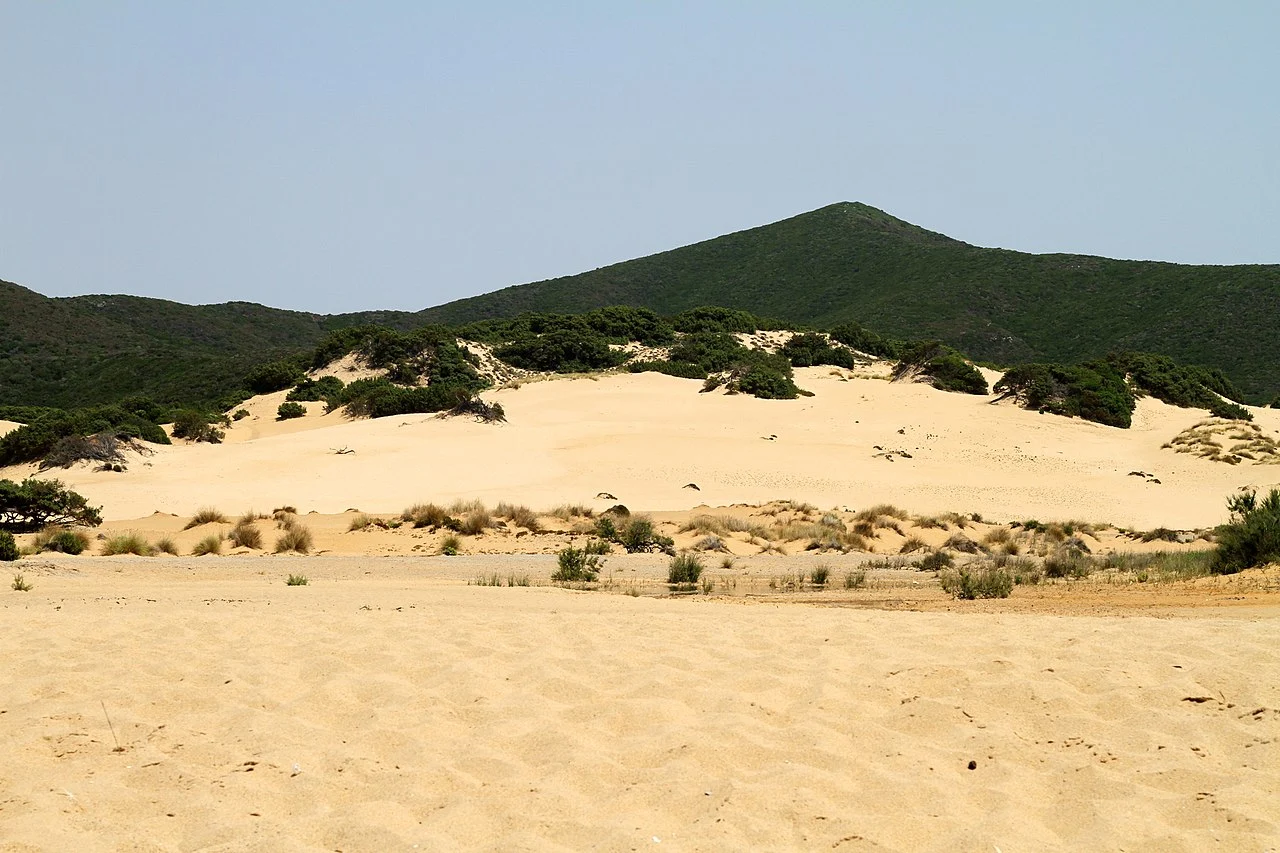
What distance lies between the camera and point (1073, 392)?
38.0 m

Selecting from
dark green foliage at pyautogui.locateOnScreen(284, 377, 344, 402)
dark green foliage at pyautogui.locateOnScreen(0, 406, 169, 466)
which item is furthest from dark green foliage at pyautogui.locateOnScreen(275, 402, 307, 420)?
dark green foliage at pyautogui.locateOnScreen(0, 406, 169, 466)

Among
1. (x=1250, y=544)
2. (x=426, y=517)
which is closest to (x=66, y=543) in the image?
(x=426, y=517)

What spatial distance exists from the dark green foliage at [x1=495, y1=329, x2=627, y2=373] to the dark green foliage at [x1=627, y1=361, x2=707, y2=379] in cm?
220

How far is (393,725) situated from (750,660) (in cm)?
256

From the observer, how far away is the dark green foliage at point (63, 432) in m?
27.6

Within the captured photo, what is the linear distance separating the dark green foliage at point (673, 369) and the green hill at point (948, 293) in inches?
1295

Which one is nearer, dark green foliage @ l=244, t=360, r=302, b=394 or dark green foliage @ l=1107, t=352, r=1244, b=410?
dark green foliage @ l=1107, t=352, r=1244, b=410

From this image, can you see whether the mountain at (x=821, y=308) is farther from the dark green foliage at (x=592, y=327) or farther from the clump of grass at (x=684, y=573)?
the clump of grass at (x=684, y=573)

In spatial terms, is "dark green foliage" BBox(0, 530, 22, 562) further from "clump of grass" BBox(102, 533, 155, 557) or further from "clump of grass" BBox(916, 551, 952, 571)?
"clump of grass" BBox(916, 551, 952, 571)

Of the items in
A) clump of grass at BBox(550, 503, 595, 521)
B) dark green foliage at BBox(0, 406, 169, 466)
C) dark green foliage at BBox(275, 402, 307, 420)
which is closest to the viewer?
clump of grass at BBox(550, 503, 595, 521)

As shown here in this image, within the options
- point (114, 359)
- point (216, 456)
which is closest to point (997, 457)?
point (216, 456)

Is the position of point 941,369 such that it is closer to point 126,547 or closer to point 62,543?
point 126,547

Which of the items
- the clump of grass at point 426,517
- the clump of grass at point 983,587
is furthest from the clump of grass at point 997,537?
the clump of grass at point 426,517

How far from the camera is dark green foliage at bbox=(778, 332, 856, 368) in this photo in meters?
48.2
